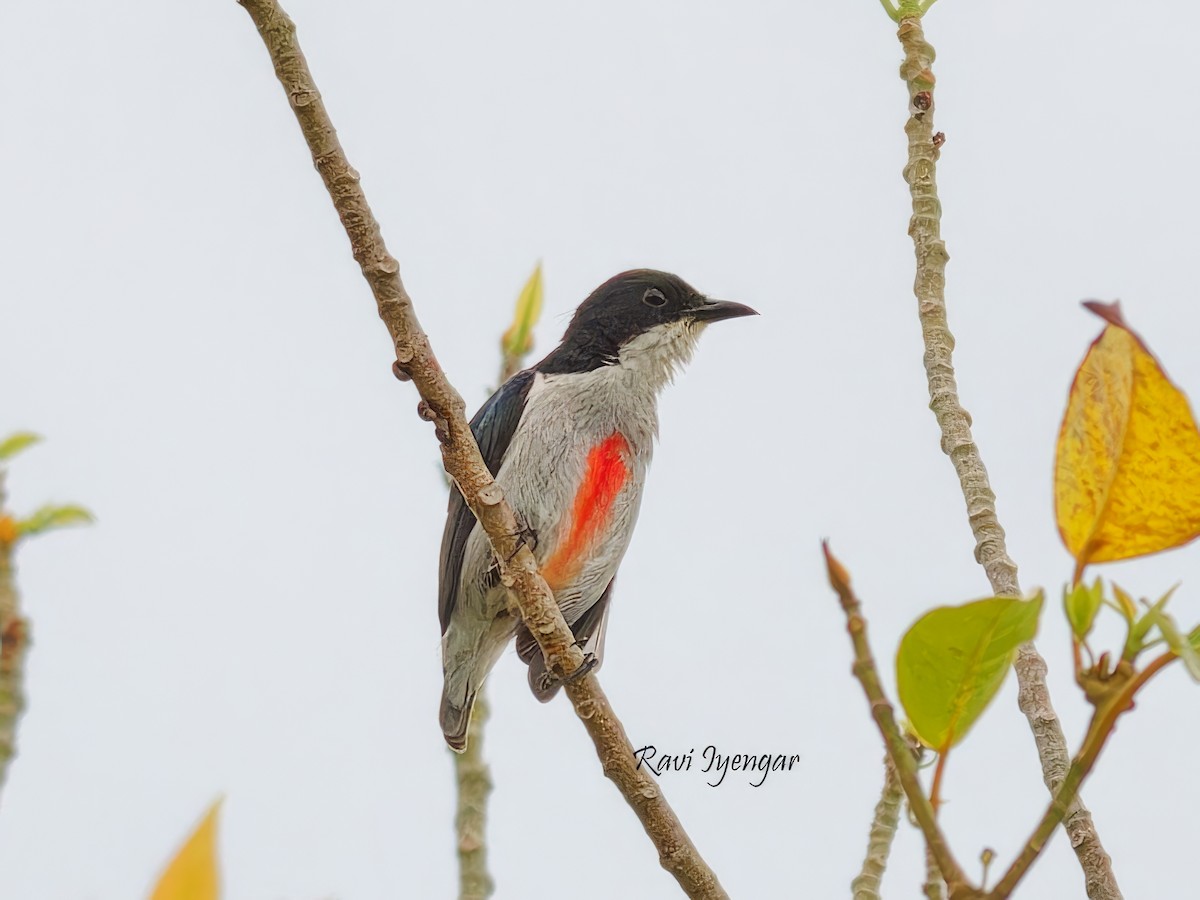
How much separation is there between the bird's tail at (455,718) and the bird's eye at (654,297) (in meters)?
1.72

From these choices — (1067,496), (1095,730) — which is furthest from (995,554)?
(1095,730)

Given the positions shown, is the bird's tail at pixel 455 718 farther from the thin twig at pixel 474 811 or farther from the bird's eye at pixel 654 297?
the bird's eye at pixel 654 297

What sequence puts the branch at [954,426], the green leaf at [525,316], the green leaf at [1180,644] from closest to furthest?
the green leaf at [1180,644] < the branch at [954,426] < the green leaf at [525,316]

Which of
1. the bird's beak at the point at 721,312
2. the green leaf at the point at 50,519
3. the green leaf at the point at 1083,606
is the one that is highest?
the bird's beak at the point at 721,312

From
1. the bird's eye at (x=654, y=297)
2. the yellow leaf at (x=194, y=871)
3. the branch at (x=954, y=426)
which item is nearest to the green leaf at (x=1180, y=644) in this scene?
the yellow leaf at (x=194, y=871)

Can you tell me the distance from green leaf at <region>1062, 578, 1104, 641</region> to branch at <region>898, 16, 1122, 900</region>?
1.01 meters

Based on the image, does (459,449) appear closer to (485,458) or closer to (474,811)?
(474,811)

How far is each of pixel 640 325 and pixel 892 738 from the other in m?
4.32

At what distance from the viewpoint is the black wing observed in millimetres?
5355

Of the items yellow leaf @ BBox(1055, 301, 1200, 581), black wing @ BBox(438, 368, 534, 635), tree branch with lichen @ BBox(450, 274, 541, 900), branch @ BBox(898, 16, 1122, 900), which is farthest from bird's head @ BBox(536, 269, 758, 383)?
yellow leaf @ BBox(1055, 301, 1200, 581)

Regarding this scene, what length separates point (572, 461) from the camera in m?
5.16

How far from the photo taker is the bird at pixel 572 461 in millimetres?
5156

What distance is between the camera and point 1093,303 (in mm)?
1574

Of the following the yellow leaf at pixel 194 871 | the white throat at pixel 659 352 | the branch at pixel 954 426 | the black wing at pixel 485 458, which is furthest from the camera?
the white throat at pixel 659 352
